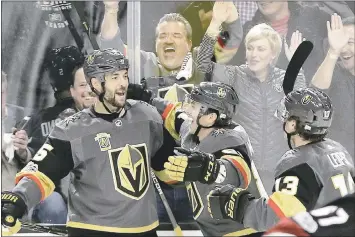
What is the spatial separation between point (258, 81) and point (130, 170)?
163cm

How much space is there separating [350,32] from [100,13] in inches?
56.4

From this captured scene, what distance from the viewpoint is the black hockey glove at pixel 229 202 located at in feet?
8.91

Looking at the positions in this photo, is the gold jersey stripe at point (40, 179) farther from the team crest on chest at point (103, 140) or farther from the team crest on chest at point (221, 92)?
the team crest on chest at point (221, 92)

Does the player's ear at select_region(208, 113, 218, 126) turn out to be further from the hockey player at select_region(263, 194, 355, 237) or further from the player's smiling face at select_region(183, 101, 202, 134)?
the hockey player at select_region(263, 194, 355, 237)

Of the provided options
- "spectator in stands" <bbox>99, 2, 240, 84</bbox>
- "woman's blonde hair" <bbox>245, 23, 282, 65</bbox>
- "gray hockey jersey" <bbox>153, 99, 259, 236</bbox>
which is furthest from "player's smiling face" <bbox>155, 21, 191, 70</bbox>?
"gray hockey jersey" <bbox>153, 99, 259, 236</bbox>

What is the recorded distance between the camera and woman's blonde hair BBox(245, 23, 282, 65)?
4.59 m

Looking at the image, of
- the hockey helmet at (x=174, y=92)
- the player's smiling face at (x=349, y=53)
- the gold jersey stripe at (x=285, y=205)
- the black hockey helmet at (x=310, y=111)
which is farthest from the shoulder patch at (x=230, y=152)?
the player's smiling face at (x=349, y=53)

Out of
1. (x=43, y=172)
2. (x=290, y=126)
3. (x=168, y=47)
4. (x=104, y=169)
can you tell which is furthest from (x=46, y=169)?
(x=168, y=47)

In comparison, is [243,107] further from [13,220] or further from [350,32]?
[13,220]

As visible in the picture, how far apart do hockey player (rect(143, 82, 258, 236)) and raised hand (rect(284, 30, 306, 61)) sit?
54.9 inches

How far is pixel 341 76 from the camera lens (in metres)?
4.64

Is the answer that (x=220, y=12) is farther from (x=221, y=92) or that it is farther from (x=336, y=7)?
(x=221, y=92)

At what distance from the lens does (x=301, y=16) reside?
4.65 meters

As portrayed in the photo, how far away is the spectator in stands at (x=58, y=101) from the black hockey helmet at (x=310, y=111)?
187 cm
